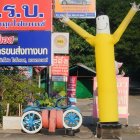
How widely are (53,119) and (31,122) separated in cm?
70

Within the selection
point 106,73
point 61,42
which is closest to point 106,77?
point 106,73

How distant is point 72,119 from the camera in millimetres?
13945

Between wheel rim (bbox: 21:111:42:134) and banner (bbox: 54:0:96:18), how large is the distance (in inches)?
279

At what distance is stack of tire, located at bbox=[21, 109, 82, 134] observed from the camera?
13.8 m

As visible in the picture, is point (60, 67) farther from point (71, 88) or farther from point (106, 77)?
point (106, 77)

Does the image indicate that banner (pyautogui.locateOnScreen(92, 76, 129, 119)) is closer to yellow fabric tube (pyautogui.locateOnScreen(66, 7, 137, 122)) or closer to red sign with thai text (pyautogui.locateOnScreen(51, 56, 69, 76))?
yellow fabric tube (pyautogui.locateOnScreen(66, 7, 137, 122))

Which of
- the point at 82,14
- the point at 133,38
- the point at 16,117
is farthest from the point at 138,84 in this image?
the point at 16,117

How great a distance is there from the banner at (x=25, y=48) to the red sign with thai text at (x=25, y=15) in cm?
27

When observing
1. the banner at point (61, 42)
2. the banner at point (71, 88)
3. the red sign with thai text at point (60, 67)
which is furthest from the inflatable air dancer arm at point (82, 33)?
the banner at point (71, 88)

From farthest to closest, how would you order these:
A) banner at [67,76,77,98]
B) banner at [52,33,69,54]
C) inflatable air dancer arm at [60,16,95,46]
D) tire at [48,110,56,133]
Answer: banner at [67,76,77,98], banner at [52,33,69,54], tire at [48,110,56,133], inflatable air dancer arm at [60,16,95,46]

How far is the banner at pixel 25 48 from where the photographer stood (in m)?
15.8

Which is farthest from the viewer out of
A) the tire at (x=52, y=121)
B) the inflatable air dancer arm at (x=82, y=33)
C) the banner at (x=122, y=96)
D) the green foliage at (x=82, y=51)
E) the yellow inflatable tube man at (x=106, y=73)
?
the green foliage at (x=82, y=51)

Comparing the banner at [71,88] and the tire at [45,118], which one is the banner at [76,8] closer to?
the banner at [71,88]

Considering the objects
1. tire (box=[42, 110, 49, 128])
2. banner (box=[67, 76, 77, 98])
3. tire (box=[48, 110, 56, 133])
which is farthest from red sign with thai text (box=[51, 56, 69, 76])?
tire (box=[48, 110, 56, 133])
